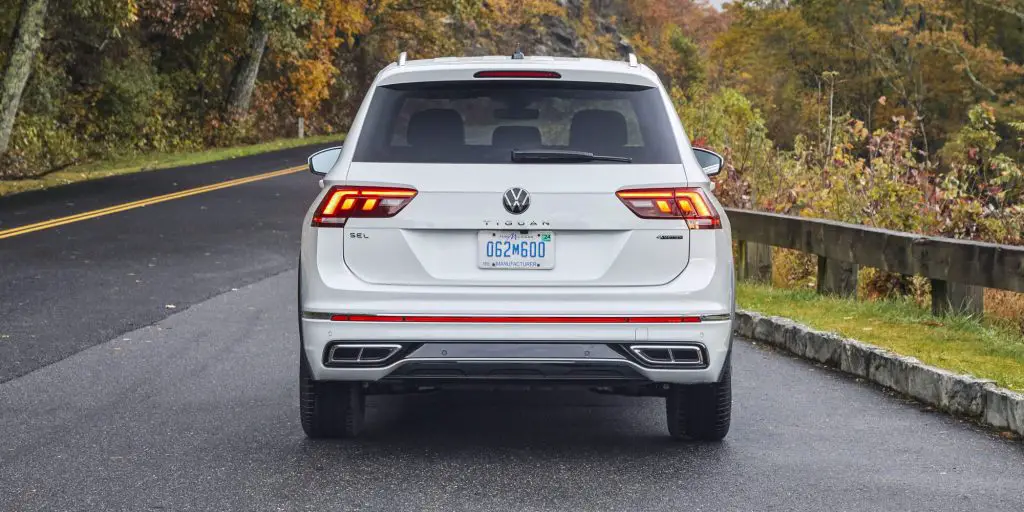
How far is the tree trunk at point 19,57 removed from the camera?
24.6m

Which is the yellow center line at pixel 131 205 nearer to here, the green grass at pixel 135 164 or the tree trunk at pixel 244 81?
the green grass at pixel 135 164

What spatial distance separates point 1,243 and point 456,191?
11.2 meters

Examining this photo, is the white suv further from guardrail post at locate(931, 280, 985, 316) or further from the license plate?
guardrail post at locate(931, 280, 985, 316)

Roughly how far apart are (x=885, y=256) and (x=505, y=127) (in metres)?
5.00

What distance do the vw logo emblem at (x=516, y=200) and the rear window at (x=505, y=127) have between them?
19 centimetres

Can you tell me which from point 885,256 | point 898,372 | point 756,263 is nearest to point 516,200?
point 898,372

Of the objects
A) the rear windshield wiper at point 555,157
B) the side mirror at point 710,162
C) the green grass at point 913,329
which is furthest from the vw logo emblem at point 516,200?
the green grass at point 913,329

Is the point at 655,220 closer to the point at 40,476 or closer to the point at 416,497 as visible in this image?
the point at 416,497

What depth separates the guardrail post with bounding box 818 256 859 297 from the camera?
11.4 meters

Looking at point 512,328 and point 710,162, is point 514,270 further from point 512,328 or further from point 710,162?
point 710,162

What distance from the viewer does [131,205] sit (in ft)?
67.3

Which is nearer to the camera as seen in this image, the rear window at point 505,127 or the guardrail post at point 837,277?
the rear window at point 505,127

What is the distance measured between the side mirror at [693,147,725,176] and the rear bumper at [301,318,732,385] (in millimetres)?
1260

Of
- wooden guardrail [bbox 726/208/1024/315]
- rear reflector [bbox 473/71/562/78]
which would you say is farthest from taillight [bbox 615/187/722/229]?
wooden guardrail [bbox 726/208/1024/315]
